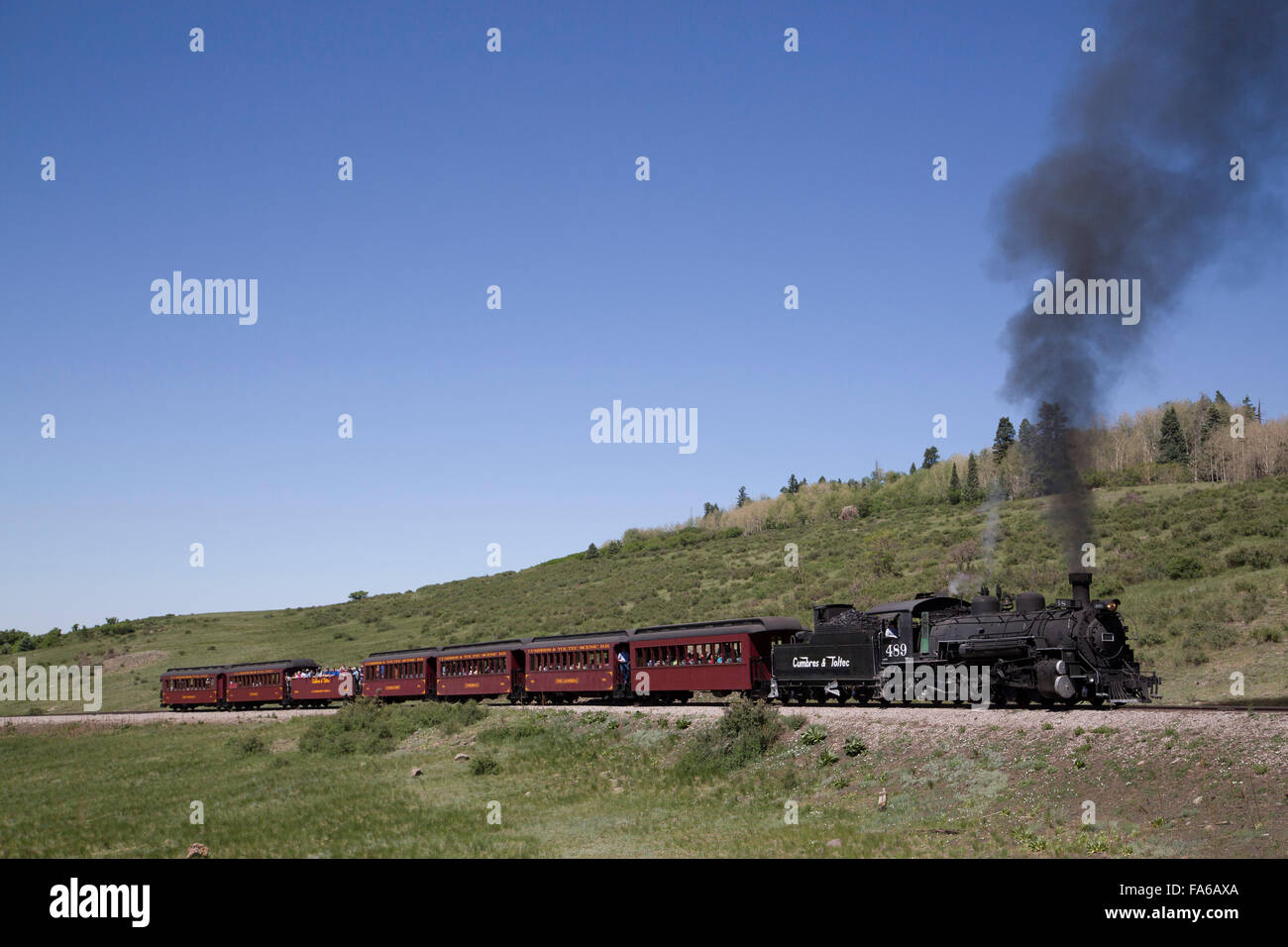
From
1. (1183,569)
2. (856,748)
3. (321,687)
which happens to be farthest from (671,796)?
(321,687)

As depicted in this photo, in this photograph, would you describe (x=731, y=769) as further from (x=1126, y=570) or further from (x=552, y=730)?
(x=1126, y=570)

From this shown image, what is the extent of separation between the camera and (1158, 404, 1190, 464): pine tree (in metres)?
85.4

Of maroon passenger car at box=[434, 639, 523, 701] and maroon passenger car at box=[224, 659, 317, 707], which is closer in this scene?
maroon passenger car at box=[434, 639, 523, 701]

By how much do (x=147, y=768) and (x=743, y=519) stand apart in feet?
292

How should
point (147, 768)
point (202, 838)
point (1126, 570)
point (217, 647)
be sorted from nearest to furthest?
point (202, 838) < point (147, 768) < point (1126, 570) < point (217, 647)

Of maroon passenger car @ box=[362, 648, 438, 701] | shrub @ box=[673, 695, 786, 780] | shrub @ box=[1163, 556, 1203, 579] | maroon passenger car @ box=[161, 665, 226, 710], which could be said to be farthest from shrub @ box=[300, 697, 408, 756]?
shrub @ box=[1163, 556, 1203, 579]

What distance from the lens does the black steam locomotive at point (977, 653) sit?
22.1 metres

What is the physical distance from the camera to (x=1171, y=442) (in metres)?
87.4

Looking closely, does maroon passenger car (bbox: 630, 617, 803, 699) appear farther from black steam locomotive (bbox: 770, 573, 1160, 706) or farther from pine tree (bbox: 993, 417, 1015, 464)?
pine tree (bbox: 993, 417, 1015, 464)

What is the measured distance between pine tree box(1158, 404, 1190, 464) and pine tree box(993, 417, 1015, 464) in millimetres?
14291

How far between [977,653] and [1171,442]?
74.7 meters

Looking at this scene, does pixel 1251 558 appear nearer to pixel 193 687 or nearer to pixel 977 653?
pixel 977 653
